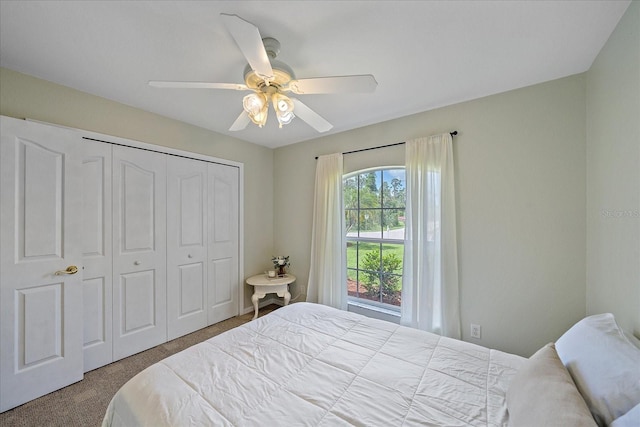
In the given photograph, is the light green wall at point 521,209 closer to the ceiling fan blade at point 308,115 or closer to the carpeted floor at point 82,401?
the ceiling fan blade at point 308,115

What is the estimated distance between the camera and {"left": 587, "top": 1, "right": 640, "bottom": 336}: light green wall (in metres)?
1.20

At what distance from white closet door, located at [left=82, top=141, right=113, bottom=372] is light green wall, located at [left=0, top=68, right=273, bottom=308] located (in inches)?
9.9

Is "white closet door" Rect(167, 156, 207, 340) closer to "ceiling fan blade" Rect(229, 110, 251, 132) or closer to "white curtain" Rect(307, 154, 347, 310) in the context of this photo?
"ceiling fan blade" Rect(229, 110, 251, 132)

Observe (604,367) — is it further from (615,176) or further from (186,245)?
(186,245)

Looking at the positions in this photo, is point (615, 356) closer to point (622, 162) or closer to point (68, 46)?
point (622, 162)

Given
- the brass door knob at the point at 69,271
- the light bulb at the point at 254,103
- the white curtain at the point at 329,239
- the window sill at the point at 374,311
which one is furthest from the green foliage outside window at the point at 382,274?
the brass door knob at the point at 69,271

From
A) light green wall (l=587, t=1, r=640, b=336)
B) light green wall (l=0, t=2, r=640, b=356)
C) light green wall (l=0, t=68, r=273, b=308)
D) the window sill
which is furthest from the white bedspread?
light green wall (l=0, t=68, r=273, b=308)

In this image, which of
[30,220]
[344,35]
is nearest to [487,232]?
[344,35]

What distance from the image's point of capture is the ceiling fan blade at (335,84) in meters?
1.30

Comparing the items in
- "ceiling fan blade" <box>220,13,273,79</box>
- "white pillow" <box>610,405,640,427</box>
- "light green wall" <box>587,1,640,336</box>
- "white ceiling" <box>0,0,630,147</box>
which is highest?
"white ceiling" <box>0,0,630,147</box>

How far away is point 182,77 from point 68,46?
2.05ft

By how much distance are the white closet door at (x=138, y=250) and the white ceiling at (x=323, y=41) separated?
2.26 feet

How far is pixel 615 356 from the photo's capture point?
0.91 metres

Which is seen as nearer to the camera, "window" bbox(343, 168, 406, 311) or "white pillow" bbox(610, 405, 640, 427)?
"white pillow" bbox(610, 405, 640, 427)
